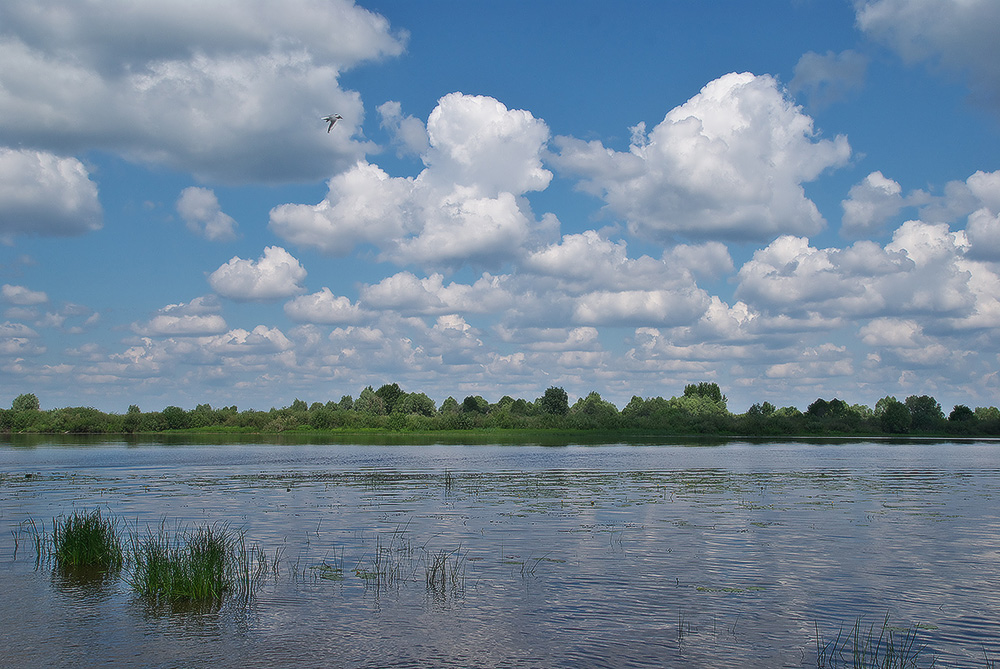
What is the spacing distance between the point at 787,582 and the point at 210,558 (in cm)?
1697

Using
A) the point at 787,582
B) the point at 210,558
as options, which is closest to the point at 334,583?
the point at 210,558

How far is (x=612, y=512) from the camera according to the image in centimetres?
3812

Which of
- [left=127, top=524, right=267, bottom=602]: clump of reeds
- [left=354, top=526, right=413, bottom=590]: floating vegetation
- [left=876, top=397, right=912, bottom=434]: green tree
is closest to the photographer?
[left=127, top=524, right=267, bottom=602]: clump of reeds

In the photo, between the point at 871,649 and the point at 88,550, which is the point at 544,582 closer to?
the point at 871,649

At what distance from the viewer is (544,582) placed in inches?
897

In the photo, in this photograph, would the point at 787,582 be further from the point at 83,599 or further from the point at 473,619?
the point at 83,599

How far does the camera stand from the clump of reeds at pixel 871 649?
1554cm

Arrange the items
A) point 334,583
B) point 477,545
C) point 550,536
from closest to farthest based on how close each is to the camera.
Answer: point 334,583 → point 477,545 → point 550,536

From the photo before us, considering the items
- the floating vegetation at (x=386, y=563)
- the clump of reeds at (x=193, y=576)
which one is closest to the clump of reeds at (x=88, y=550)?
the clump of reeds at (x=193, y=576)

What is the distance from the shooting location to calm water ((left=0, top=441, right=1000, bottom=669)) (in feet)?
54.5

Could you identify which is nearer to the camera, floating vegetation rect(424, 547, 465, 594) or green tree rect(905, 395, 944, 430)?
floating vegetation rect(424, 547, 465, 594)

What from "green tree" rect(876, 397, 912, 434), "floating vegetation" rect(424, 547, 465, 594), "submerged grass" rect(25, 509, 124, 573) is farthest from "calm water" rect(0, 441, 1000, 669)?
"green tree" rect(876, 397, 912, 434)

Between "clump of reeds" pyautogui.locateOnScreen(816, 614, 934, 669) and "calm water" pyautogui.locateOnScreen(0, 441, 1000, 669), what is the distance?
0.34m

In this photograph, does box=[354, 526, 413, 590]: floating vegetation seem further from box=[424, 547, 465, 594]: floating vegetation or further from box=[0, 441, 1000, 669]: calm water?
box=[424, 547, 465, 594]: floating vegetation
